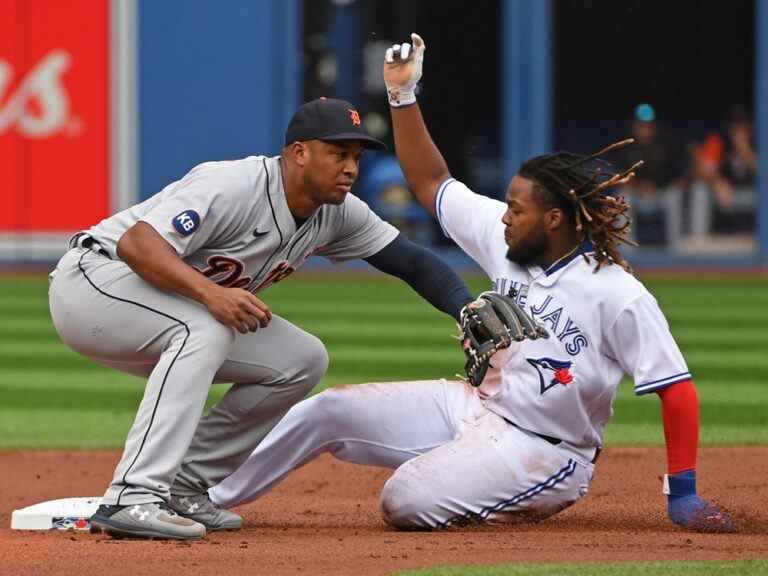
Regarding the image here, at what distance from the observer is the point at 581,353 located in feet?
16.1

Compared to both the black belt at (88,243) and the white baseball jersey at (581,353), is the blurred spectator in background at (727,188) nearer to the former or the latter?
the white baseball jersey at (581,353)

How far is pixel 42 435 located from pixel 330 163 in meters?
3.38

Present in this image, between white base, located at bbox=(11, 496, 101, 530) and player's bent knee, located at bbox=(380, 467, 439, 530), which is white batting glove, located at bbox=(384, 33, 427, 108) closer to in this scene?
player's bent knee, located at bbox=(380, 467, 439, 530)

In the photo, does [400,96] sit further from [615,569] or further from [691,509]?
[615,569]

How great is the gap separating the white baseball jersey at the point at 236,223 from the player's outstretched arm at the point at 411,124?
12.4 inches

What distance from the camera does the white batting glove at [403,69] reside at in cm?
529

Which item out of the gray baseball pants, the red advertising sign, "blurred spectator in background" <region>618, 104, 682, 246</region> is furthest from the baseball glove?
"blurred spectator in background" <region>618, 104, 682, 246</region>

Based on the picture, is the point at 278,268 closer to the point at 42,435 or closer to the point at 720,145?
the point at 42,435

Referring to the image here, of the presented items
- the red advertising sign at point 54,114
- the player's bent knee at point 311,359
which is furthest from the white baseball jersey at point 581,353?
the red advertising sign at point 54,114

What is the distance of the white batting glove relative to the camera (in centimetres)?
529

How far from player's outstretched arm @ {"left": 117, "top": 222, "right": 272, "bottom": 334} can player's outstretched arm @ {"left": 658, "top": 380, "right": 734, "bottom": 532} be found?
4.13 feet

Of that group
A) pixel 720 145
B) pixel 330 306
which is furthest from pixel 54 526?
pixel 720 145

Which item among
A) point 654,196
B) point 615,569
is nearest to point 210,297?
point 615,569

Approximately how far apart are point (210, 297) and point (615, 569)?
4.73 ft
